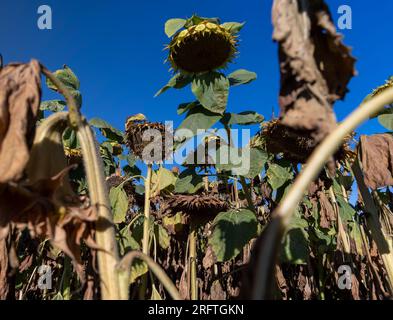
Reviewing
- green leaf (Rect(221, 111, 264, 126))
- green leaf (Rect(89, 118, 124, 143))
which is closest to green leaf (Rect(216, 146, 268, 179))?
green leaf (Rect(221, 111, 264, 126))

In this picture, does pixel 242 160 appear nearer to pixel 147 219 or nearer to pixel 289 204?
pixel 147 219

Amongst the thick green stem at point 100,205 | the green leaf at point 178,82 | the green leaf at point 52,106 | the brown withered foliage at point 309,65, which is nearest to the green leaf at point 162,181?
the green leaf at point 52,106

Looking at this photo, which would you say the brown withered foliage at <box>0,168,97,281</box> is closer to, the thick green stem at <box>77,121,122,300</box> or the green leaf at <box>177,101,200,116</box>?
the thick green stem at <box>77,121,122,300</box>

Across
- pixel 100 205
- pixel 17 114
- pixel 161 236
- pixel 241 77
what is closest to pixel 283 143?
pixel 241 77

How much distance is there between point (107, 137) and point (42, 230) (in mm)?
3232

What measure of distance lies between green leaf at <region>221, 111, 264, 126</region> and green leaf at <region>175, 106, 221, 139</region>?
216 mm

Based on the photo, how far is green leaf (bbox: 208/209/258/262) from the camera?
1.64m

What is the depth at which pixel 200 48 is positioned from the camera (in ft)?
6.18

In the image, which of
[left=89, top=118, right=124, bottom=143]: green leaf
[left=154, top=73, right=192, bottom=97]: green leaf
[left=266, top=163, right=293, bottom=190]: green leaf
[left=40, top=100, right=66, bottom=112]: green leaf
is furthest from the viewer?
[left=89, top=118, right=124, bottom=143]: green leaf

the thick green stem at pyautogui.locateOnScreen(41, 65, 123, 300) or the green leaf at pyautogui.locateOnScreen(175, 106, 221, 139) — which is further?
the green leaf at pyautogui.locateOnScreen(175, 106, 221, 139)

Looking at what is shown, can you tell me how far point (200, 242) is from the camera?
4.44 meters

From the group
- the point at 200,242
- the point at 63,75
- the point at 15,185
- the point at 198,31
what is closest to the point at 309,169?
the point at 15,185

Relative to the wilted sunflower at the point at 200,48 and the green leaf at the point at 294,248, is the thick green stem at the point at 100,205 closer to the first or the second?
the green leaf at the point at 294,248

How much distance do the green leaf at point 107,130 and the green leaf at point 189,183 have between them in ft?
4.21
